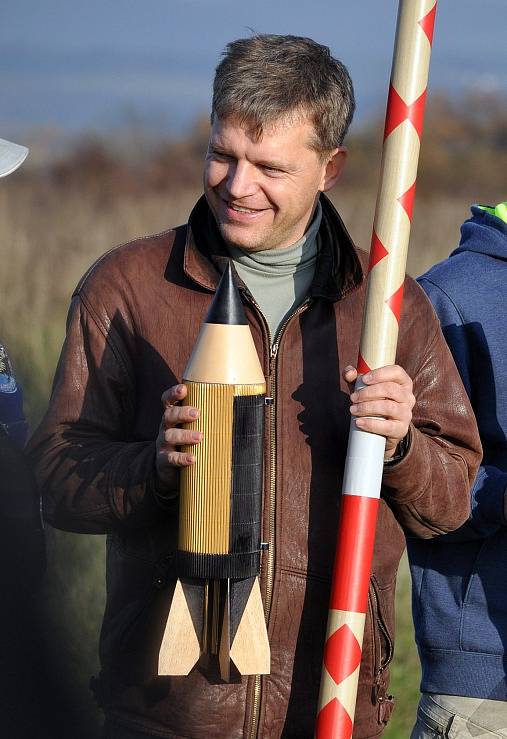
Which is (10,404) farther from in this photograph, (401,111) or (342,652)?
(401,111)

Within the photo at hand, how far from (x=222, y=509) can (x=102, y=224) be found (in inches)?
223

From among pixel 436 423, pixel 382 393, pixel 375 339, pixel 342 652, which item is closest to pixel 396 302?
pixel 375 339

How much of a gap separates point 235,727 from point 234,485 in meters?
0.56

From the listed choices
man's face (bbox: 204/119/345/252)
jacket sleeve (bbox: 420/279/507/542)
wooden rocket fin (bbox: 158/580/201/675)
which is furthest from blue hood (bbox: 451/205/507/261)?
wooden rocket fin (bbox: 158/580/201/675)

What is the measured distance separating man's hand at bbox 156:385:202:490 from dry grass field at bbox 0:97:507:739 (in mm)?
504

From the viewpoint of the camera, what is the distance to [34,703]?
184cm

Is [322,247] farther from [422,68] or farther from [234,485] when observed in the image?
[234,485]

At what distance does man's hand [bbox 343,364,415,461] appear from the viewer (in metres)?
2.56

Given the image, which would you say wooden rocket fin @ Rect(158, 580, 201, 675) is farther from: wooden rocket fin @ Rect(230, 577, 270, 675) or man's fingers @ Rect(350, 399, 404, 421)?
man's fingers @ Rect(350, 399, 404, 421)

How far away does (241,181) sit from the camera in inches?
105

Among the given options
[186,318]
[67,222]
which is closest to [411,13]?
[186,318]

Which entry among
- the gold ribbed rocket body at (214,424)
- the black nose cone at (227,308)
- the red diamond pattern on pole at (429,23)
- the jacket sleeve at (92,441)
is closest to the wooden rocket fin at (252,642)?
the gold ribbed rocket body at (214,424)

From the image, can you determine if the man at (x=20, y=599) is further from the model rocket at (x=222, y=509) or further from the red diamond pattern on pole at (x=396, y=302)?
the red diamond pattern on pole at (x=396, y=302)

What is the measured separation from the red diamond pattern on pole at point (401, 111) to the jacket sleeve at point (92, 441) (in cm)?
69
